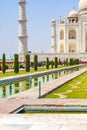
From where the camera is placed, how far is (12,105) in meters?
4.68

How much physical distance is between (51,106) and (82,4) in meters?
34.4

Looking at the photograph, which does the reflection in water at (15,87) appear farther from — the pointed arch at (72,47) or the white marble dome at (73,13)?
the white marble dome at (73,13)

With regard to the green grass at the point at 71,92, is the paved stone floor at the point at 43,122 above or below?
above

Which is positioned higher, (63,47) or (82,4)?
(82,4)

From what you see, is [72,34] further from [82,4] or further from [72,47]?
[82,4]

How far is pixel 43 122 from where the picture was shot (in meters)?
3.38

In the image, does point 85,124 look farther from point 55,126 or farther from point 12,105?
point 12,105

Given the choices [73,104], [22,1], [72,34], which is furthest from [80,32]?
[73,104]

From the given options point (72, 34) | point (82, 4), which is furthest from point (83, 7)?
point (72, 34)

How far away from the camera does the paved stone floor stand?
3.13m

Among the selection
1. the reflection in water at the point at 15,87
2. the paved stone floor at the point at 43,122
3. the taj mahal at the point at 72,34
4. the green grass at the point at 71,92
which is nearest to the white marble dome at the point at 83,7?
the taj mahal at the point at 72,34

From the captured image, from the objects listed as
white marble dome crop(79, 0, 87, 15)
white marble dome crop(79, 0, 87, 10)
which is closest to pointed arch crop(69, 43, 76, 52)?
white marble dome crop(79, 0, 87, 15)

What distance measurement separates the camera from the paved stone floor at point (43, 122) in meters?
3.13

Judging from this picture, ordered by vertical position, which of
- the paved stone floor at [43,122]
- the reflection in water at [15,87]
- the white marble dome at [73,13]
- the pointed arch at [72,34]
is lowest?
the reflection in water at [15,87]
